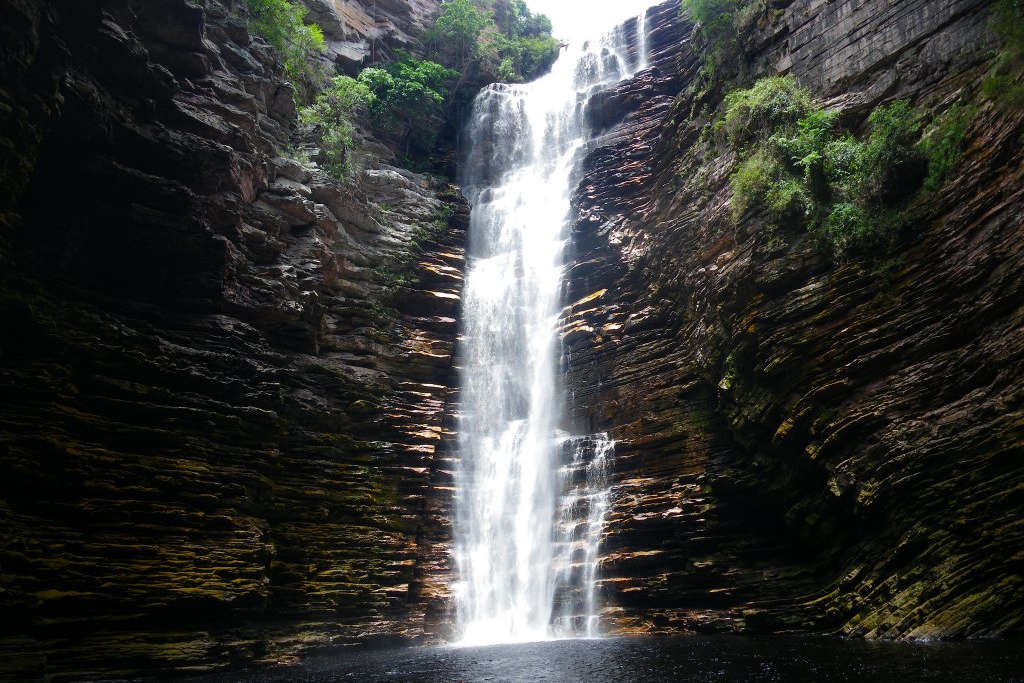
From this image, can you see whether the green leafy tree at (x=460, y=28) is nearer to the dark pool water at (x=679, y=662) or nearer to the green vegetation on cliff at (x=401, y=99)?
the green vegetation on cliff at (x=401, y=99)

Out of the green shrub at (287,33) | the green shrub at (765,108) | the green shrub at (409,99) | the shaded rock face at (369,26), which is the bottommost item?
the green shrub at (765,108)

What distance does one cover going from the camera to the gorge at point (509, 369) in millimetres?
11414

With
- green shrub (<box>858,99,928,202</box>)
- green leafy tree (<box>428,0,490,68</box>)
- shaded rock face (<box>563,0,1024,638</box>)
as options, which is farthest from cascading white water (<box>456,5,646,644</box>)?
green shrub (<box>858,99,928,202</box>)

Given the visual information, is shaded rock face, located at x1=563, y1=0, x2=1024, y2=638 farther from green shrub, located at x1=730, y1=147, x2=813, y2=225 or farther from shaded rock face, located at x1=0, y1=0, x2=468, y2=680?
shaded rock face, located at x1=0, y1=0, x2=468, y2=680

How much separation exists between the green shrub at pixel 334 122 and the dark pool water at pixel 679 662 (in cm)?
1541

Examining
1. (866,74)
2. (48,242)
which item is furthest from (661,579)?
(48,242)

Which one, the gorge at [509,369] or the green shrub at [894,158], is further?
the green shrub at [894,158]

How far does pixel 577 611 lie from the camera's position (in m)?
16.5

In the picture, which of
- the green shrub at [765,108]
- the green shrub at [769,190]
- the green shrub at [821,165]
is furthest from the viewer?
the green shrub at [765,108]

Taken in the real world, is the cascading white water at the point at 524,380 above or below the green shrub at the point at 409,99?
below

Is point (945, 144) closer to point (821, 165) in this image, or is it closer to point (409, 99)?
point (821, 165)

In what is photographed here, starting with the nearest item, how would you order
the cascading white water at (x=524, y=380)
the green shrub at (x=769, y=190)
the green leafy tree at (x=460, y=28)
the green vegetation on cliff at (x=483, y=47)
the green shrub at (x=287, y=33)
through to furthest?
the green shrub at (x=769, y=190) → the cascading white water at (x=524, y=380) → the green shrub at (x=287, y=33) → the green leafy tree at (x=460, y=28) → the green vegetation on cliff at (x=483, y=47)

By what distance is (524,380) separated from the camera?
869 inches


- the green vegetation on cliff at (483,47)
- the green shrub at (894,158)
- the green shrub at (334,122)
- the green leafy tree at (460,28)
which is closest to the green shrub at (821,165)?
the green shrub at (894,158)
